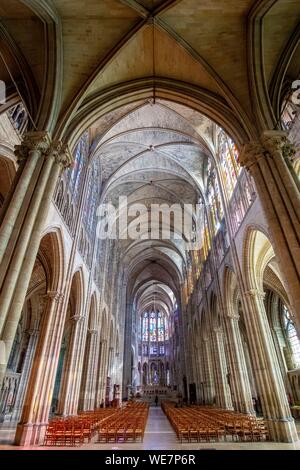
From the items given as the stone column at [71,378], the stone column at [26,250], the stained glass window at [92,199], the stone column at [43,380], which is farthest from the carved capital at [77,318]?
the stone column at [26,250]

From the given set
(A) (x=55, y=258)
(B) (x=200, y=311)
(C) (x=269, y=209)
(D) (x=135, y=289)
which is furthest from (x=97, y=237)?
(D) (x=135, y=289)

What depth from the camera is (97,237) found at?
18.7 meters

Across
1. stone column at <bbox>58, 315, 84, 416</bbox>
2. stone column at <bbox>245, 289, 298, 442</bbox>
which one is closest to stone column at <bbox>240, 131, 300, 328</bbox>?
stone column at <bbox>245, 289, 298, 442</bbox>

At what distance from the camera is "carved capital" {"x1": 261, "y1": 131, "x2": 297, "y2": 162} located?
27.6ft

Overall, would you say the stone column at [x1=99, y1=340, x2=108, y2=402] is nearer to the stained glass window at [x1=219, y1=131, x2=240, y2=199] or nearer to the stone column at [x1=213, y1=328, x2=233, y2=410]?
the stone column at [x1=213, y1=328, x2=233, y2=410]

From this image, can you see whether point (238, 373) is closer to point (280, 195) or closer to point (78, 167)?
point (280, 195)

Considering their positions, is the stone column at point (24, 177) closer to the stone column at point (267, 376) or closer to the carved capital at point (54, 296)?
the carved capital at point (54, 296)

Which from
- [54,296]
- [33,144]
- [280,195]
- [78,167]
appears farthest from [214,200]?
[33,144]

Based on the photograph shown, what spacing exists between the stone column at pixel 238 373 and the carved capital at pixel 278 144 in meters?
9.80

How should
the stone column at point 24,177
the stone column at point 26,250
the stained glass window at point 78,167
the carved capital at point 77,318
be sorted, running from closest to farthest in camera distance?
1. the stone column at point 26,250
2. the stone column at point 24,177
3. the stained glass window at point 78,167
4. the carved capital at point 77,318

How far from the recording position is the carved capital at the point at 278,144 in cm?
841

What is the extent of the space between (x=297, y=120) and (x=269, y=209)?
12.0 ft

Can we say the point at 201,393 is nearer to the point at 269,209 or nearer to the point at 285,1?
the point at 269,209

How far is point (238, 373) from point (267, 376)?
13.1 feet
